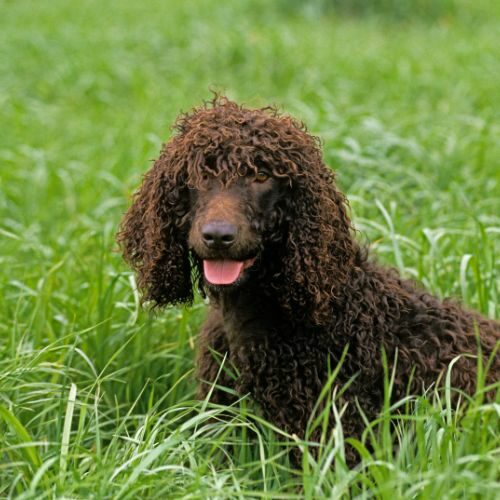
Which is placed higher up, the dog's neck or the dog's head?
the dog's head

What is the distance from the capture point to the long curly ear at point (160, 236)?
3014 mm

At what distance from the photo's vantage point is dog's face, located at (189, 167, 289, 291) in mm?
2721

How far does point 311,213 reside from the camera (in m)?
2.95

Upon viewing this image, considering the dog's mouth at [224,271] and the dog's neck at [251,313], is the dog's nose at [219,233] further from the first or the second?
the dog's neck at [251,313]

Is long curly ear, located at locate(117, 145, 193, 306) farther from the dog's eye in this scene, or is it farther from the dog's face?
the dog's eye

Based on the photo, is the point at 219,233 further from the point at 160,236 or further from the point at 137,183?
the point at 137,183

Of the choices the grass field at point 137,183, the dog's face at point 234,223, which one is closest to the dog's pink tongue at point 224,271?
the dog's face at point 234,223

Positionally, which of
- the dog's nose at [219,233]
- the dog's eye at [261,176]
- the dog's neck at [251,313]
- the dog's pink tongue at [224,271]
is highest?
the dog's eye at [261,176]

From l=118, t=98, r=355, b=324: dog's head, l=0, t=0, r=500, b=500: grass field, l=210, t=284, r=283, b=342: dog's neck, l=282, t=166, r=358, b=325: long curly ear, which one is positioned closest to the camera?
l=0, t=0, r=500, b=500: grass field

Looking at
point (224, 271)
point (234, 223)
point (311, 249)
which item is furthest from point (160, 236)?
point (311, 249)

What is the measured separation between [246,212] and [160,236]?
1.30 ft

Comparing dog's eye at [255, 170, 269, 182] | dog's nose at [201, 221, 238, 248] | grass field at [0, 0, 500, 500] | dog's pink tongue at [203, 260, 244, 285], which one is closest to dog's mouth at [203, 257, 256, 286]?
dog's pink tongue at [203, 260, 244, 285]

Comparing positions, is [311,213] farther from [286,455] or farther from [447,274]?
[447,274]

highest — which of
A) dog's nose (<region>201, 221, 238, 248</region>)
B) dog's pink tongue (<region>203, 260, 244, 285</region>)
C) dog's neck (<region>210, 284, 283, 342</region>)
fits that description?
dog's nose (<region>201, 221, 238, 248</region>)
